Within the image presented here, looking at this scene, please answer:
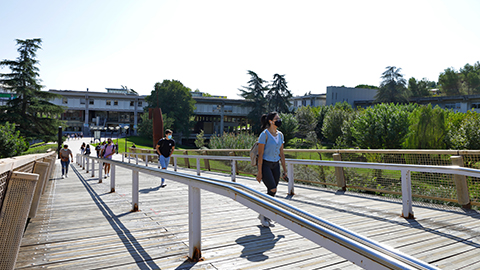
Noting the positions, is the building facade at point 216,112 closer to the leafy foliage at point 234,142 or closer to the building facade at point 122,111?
the building facade at point 122,111

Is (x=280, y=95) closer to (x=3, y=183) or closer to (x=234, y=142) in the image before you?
(x=234, y=142)

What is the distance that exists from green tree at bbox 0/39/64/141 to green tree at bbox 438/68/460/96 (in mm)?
100255

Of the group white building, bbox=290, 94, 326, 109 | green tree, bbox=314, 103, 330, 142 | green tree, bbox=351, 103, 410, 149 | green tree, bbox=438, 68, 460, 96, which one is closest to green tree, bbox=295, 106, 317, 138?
green tree, bbox=314, 103, 330, 142

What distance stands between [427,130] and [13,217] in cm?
2429

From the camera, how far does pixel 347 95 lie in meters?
77.2

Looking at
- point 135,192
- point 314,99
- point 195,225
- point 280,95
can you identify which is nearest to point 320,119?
point 280,95

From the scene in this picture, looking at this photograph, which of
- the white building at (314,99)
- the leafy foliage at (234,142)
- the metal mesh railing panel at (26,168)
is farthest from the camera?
the white building at (314,99)

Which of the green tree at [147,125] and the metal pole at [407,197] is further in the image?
the green tree at [147,125]

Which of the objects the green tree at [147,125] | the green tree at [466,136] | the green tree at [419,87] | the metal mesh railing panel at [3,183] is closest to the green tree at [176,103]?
the green tree at [147,125]

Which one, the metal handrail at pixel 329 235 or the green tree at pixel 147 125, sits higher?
the green tree at pixel 147 125

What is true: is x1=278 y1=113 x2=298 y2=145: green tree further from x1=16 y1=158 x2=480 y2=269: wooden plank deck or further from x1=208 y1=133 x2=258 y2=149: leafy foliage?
x1=16 y1=158 x2=480 y2=269: wooden plank deck

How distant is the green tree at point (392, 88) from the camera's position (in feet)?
228

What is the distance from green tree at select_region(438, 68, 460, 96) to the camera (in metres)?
97.2

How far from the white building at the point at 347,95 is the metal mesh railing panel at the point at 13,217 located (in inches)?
3031
